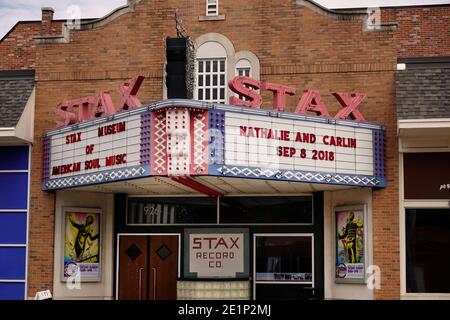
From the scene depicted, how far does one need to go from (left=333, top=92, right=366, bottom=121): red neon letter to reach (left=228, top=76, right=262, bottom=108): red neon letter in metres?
1.95

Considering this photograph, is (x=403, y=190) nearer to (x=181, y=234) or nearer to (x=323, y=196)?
(x=323, y=196)

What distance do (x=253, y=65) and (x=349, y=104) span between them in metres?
2.72

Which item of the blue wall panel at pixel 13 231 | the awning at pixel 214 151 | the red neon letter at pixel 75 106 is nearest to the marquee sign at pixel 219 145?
the awning at pixel 214 151

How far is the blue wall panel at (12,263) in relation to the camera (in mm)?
17812

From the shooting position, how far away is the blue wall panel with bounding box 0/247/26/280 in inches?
701

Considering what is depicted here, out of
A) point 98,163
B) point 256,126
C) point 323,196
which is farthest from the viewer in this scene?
point 323,196

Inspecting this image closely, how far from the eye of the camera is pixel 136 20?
18.2 meters

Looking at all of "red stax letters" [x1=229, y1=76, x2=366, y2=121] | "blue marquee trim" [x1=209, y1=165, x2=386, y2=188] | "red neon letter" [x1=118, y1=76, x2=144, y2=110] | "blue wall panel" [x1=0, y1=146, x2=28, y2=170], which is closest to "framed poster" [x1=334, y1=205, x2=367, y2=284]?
"blue marquee trim" [x1=209, y1=165, x2=386, y2=188]

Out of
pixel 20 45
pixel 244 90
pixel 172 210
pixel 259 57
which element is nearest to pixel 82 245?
pixel 172 210

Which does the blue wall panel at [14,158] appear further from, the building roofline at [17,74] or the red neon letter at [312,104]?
the red neon letter at [312,104]

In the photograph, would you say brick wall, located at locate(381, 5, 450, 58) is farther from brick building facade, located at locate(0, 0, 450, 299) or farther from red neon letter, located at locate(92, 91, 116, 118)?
red neon letter, located at locate(92, 91, 116, 118)

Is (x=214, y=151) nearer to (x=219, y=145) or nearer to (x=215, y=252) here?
(x=219, y=145)

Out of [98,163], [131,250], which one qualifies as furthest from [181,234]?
[98,163]

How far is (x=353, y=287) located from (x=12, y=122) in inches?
345
